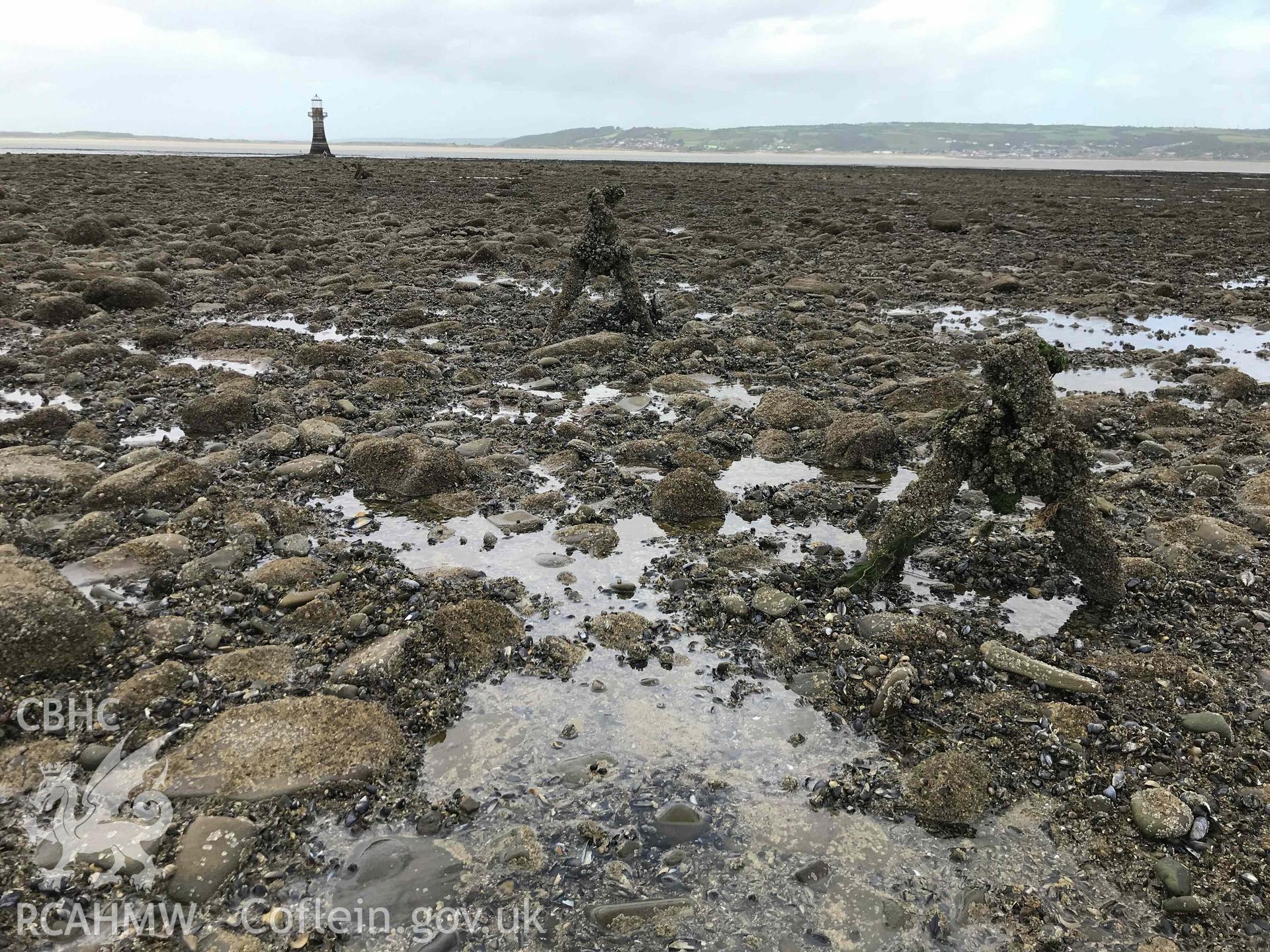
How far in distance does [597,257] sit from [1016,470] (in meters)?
9.59

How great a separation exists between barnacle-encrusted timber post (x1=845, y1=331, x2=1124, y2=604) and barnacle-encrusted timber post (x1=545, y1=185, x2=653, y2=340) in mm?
8872

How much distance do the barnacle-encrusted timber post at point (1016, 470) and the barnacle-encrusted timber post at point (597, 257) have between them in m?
8.87

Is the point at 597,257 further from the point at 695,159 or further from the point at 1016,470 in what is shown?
the point at 695,159

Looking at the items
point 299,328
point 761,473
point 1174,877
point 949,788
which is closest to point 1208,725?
point 1174,877

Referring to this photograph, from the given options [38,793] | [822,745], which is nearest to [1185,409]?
[822,745]

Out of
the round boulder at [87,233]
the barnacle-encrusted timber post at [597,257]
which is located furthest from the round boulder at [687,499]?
the round boulder at [87,233]

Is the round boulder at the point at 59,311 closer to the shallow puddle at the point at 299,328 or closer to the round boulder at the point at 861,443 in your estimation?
the shallow puddle at the point at 299,328

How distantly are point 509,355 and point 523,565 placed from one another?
737 cm

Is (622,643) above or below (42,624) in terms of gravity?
below

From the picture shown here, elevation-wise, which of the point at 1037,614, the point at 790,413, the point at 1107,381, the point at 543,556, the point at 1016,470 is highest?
the point at 1107,381

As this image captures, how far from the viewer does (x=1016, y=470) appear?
19.9ft

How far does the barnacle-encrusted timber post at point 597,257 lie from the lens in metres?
13.7

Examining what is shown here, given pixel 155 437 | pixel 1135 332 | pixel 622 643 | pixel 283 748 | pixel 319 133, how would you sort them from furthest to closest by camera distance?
pixel 319 133
pixel 1135 332
pixel 155 437
pixel 622 643
pixel 283 748

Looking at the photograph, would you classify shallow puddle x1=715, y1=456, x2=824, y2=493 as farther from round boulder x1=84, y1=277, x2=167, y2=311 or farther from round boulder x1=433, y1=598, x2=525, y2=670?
round boulder x1=84, y1=277, x2=167, y2=311
